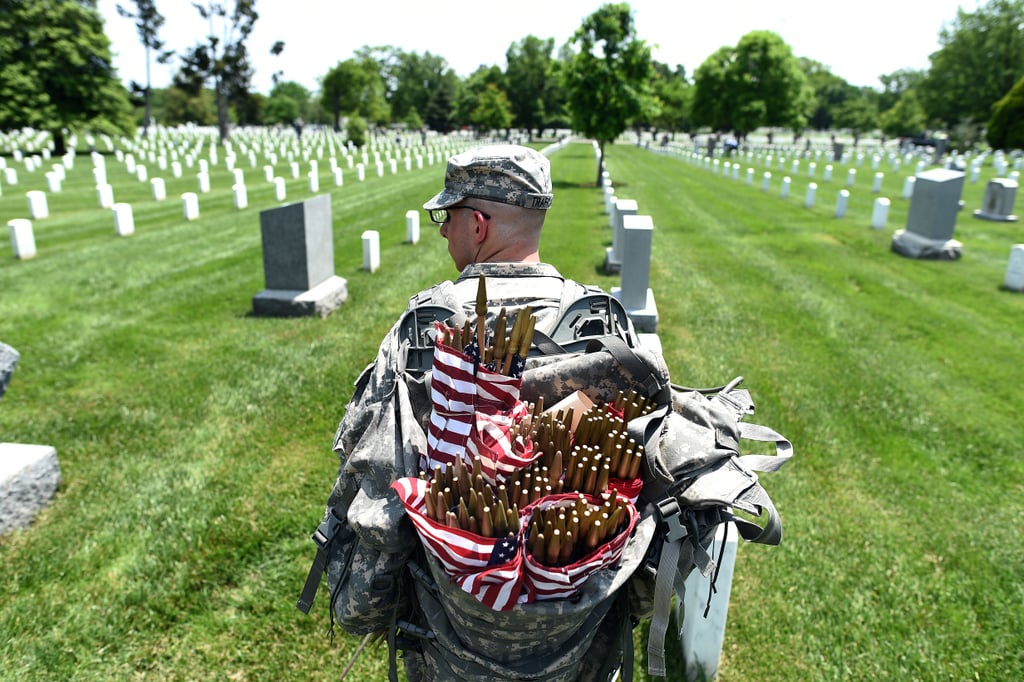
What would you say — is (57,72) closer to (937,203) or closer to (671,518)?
(937,203)

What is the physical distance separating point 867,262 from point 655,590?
1328 centimetres

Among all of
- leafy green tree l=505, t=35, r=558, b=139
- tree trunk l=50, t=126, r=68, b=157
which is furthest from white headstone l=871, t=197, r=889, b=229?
leafy green tree l=505, t=35, r=558, b=139

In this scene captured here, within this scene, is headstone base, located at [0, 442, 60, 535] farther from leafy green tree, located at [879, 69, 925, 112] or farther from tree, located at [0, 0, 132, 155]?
leafy green tree, located at [879, 69, 925, 112]

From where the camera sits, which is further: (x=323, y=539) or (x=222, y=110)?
(x=222, y=110)

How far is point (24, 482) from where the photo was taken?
4535 millimetres

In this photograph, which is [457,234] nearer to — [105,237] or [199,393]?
[199,393]

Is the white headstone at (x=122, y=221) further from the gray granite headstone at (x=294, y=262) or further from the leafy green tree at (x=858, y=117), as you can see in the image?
the leafy green tree at (x=858, y=117)

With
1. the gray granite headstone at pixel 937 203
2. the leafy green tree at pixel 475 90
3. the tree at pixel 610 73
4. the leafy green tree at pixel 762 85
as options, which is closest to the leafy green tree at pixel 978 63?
the leafy green tree at pixel 762 85

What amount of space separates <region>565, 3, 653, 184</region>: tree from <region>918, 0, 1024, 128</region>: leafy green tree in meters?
39.3

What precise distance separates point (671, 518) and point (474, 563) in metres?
0.63

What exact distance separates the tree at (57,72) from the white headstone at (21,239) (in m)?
29.7

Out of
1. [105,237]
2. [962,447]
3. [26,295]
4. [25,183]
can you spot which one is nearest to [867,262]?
[962,447]

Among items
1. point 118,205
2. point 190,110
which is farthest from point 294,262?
point 190,110

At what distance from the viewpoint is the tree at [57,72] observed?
34.9m
